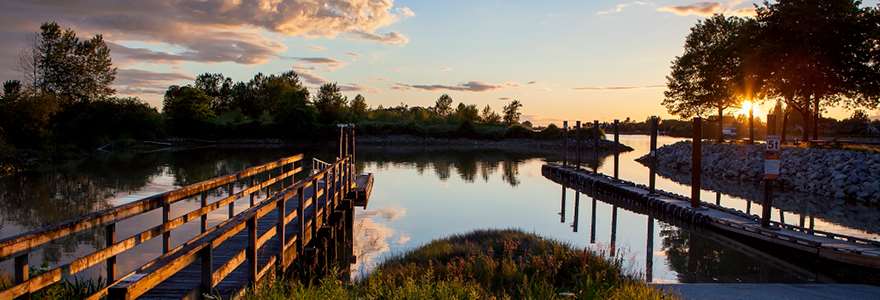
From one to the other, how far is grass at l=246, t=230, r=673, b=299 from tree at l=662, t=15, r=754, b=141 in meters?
36.1

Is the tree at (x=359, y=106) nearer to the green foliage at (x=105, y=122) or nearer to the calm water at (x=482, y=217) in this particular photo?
the green foliage at (x=105, y=122)

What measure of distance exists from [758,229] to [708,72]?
36.6 meters

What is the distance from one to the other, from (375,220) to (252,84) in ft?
384

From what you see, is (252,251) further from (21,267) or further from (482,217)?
(482,217)

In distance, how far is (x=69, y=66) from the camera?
7044cm

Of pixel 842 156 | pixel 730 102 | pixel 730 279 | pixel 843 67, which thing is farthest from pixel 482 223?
pixel 730 102

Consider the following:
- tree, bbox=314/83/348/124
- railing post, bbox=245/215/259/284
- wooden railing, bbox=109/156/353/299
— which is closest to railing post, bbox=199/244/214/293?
wooden railing, bbox=109/156/353/299

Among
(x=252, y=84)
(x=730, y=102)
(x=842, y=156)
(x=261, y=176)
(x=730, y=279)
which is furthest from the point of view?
(x=252, y=84)

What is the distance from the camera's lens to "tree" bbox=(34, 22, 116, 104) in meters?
69.7

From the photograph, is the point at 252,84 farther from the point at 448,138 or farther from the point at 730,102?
the point at 730,102

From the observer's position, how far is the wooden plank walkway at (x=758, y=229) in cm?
1215

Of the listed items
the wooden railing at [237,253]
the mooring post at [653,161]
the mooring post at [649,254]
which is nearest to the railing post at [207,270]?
the wooden railing at [237,253]

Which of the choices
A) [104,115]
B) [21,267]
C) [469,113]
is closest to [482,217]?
[21,267]

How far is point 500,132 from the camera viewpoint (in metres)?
92.9
